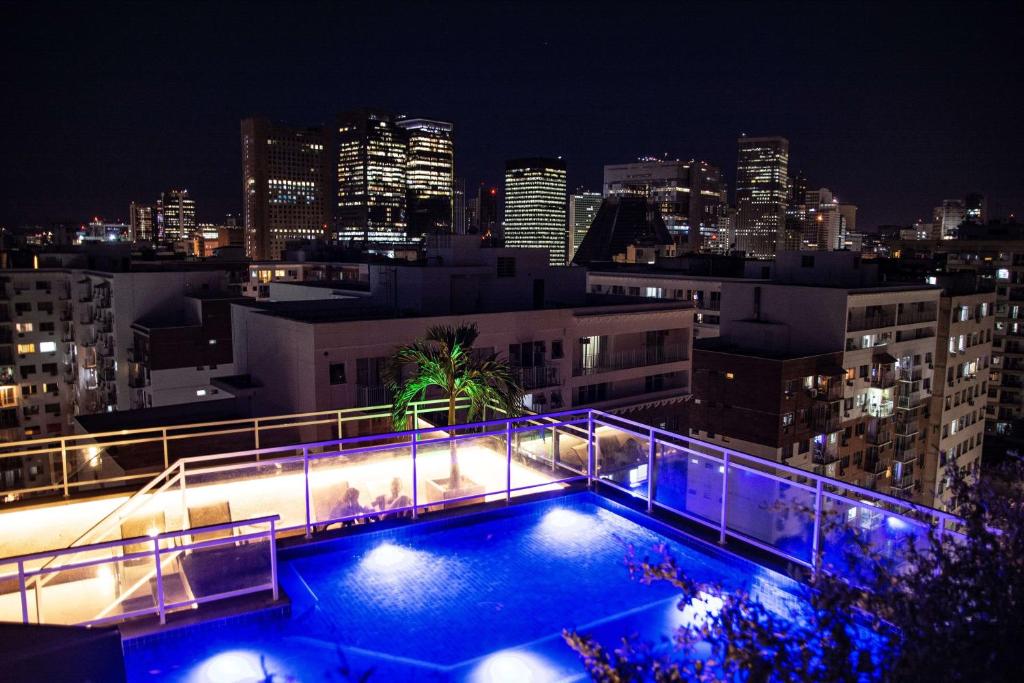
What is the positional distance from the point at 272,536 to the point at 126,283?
42.1m

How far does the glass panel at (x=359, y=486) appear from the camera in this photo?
28.3ft

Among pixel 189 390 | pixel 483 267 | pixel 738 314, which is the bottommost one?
pixel 189 390

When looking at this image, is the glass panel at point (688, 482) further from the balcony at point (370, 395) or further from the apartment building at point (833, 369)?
the apartment building at point (833, 369)

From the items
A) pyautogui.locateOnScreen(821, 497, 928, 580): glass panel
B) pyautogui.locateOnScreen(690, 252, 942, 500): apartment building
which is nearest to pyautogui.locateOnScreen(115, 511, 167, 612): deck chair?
pyautogui.locateOnScreen(821, 497, 928, 580): glass panel

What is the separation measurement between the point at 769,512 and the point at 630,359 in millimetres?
27007

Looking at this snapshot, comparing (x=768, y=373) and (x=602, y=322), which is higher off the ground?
(x=602, y=322)

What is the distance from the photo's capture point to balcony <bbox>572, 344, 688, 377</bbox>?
33.2m

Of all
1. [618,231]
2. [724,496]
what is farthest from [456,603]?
[618,231]

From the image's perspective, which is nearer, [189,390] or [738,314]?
[189,390]

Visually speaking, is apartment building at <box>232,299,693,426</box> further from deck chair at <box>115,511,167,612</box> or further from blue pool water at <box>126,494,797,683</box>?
deck chair at <box>115,511,167,612</box>

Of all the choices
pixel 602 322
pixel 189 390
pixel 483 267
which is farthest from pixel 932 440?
pixel 189 390

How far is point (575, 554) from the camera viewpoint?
8188 mm

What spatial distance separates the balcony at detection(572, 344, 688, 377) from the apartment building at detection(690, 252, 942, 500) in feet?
23.2

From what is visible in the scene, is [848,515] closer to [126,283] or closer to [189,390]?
[189,390]
